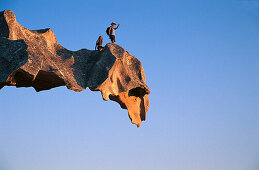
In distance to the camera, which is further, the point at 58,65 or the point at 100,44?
the point at 100,44

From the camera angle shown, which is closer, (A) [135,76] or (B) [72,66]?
(B) [72,66]

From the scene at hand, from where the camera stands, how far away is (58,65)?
17156mm

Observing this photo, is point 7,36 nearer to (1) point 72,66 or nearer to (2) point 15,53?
(2) point 15,53

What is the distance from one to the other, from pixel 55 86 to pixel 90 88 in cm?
254

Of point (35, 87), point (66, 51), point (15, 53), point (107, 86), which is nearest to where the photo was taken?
point (15, 53)

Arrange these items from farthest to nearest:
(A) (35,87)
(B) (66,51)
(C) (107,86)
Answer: (A) (35,87) < (B) (66,51) < (C) (107,86)

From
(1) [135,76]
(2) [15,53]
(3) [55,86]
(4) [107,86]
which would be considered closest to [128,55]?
(1) [135,76]

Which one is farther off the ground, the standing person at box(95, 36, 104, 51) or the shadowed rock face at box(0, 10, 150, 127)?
the standing person at box(95, 36, 104, 51)

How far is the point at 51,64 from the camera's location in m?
16.7

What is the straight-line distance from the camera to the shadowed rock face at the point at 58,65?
51.6ft

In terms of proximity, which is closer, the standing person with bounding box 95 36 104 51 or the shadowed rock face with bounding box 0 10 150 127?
the shadowed rock face with bounding box 0 10 150 127

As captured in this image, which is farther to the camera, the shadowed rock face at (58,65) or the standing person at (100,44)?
the standing person at (100,44)

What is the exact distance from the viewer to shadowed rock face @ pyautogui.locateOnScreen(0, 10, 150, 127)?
51.6 ft

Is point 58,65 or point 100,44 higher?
point 100,44
